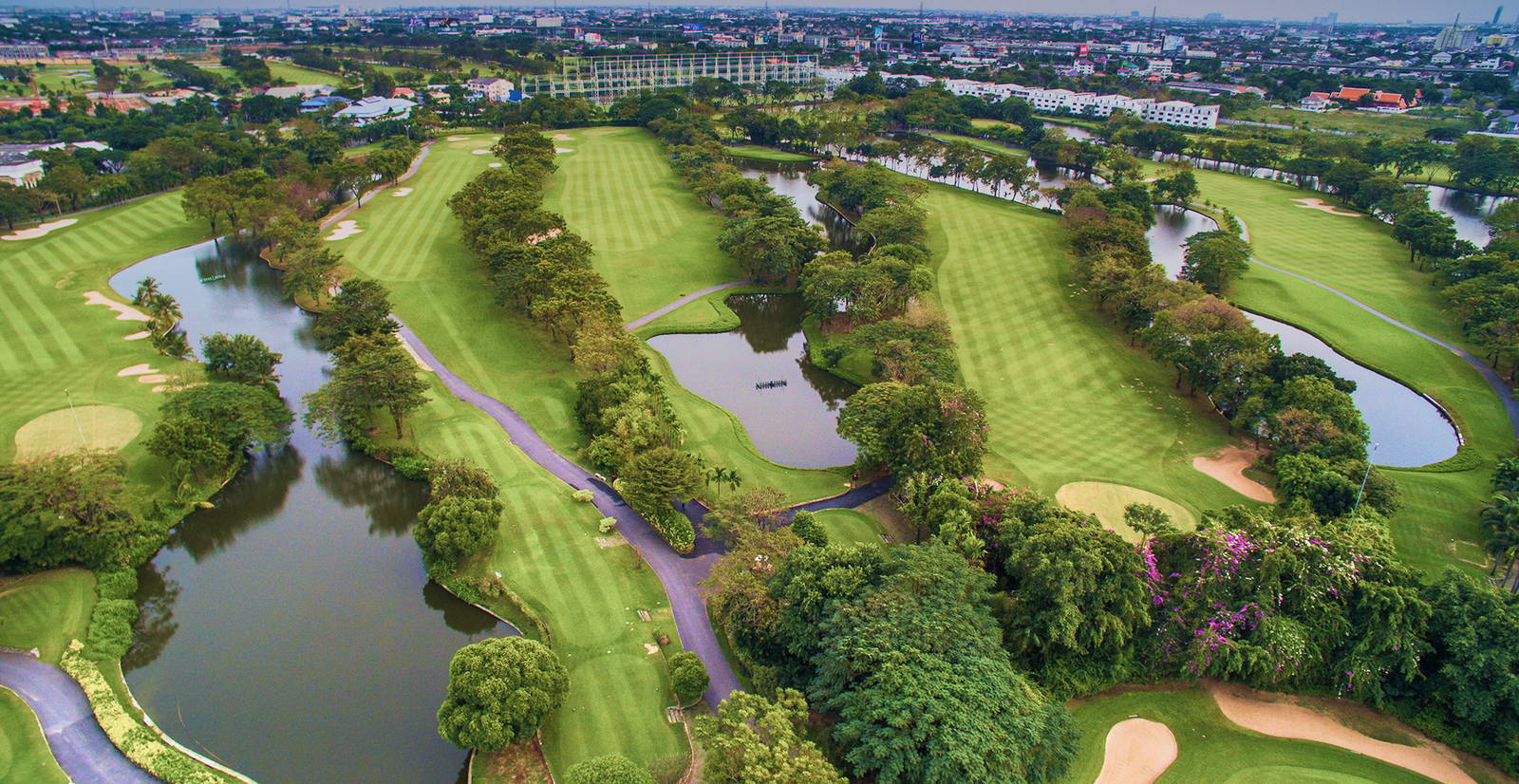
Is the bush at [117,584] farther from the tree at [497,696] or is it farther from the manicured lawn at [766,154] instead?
the manicured lawn at [766,154]

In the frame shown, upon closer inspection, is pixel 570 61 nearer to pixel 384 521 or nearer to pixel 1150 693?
pixel 384 521

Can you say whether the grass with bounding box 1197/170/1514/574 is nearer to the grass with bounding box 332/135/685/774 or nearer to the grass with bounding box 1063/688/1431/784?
the grass with bounding box 1063/688/1431/784

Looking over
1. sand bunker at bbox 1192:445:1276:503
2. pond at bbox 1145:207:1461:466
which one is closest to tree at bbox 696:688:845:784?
sand bunker at bbox 1192:445:1276:503

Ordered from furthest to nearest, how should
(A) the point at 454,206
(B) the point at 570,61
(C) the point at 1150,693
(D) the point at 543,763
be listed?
(B) the point at 570,61 → (A) the point at 454,206 → (C) the point at 1150,693 → (D) the point at 543,763

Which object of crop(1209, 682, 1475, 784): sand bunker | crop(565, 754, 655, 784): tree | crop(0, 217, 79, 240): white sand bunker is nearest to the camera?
crop(565, 754, 655, 784): tree

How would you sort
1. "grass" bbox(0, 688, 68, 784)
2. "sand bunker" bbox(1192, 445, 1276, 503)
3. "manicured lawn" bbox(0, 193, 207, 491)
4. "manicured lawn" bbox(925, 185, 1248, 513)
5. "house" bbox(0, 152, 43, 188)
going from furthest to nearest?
"house" bbox(0, 152, 43, 188)
"manicured lawn" bbox(0, 193, 207, 491)
"manicured lawn" bbox(925, 185, 1248, 513)
"sand bunker" bbox(1192, 445, 1276, 503)
"grass" bbox(0, 688, 68, 784)

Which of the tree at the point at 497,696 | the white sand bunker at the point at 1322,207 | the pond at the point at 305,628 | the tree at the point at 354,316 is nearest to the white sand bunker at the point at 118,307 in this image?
Answer: the tree at the point at 354,316

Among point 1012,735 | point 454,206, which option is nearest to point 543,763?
point 1012,735
